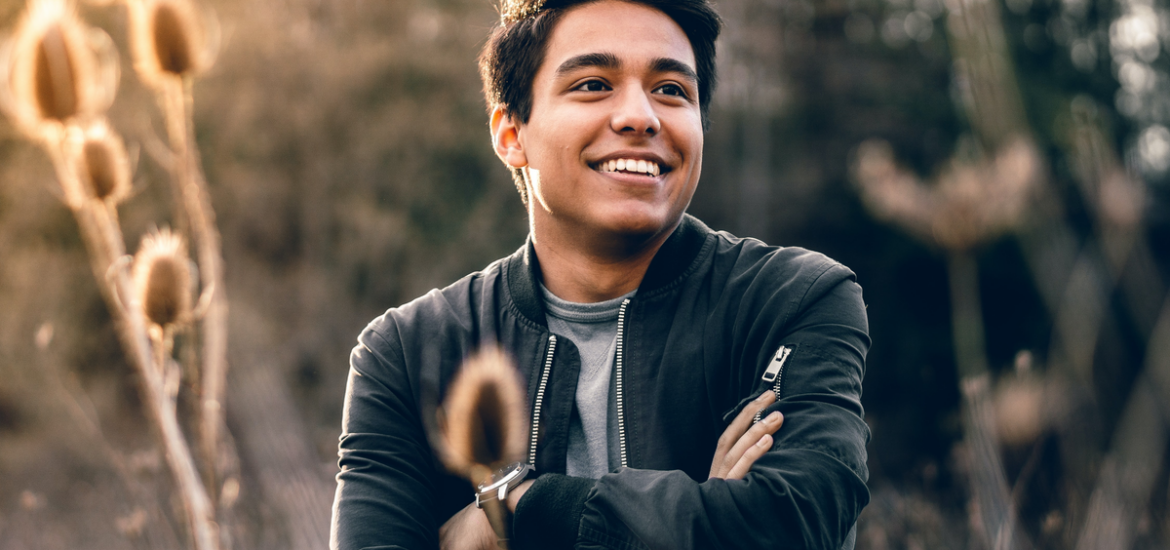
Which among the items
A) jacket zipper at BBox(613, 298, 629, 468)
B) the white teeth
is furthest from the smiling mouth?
jacket zipper at BBox(613, 298, 629, 468)

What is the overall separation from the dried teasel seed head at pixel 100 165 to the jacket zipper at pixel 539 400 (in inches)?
41.8

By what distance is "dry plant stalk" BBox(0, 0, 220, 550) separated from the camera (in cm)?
133

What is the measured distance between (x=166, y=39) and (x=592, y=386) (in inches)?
48.9

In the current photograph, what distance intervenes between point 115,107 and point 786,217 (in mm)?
8898

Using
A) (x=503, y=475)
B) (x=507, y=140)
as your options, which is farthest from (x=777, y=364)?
(x=507, y=140)

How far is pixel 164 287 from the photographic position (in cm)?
150

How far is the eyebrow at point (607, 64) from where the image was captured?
2139mm

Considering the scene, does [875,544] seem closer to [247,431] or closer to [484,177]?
[247,431]

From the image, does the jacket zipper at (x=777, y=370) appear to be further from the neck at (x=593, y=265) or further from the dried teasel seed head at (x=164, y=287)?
the dried teasel seed head at (x=164, y=287)

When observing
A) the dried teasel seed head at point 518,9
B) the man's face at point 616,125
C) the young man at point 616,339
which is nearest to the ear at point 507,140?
the young man at point 616,339

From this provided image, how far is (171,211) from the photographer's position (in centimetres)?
1016

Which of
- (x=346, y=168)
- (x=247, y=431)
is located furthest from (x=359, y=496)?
(x=346, y=168)

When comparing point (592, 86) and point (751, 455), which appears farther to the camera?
point (592, 86)

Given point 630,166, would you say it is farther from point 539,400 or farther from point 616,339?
point 539,400
